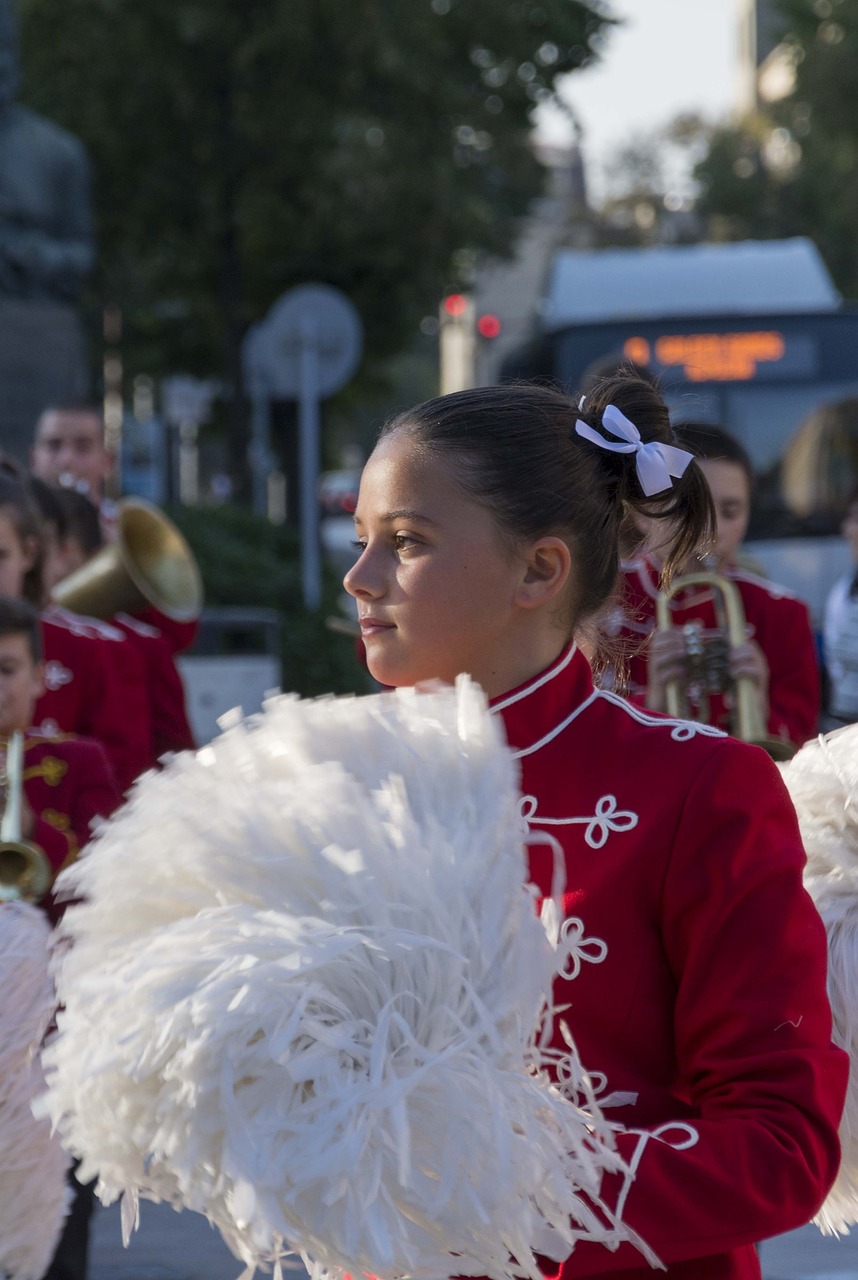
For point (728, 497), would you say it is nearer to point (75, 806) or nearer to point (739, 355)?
point (75, 806)

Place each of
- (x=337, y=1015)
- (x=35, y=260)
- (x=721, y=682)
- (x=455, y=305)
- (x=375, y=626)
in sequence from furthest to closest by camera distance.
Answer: (x=455, y=305)
(x=35, y=260)
(x=721, y=682)
(x=375, y=626)
(x=337, y=1015)

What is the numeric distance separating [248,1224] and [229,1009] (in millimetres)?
159

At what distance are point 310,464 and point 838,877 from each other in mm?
9692

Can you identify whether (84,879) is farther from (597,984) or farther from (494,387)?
(494,387)

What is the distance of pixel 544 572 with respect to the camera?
1884 millimetres

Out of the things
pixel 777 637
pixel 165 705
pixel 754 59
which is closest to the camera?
pixel 777 637

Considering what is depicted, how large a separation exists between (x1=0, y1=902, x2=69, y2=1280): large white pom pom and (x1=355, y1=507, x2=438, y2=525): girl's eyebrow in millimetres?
682

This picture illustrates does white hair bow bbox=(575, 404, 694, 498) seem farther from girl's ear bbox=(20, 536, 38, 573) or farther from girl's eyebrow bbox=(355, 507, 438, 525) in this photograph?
girl's ear bbox=(20, 536, 38, 573)

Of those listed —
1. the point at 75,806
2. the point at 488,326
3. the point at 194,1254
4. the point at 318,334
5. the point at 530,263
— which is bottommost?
the point at 194,1254

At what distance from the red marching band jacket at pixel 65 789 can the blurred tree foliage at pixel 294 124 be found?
37.7 ft

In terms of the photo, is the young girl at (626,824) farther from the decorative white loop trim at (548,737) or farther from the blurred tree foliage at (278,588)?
the blurred tree foliage at (278,588)

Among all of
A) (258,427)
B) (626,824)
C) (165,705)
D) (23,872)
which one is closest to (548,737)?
(626,824)

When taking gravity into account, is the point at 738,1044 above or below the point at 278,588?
above

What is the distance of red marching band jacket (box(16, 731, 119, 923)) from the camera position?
362cm
